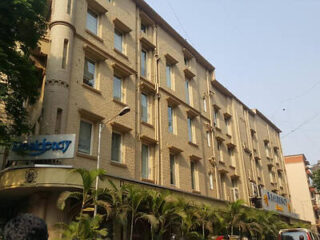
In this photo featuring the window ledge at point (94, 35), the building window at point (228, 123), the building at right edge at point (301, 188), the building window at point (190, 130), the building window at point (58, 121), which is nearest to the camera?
the building window at point (58, 121)

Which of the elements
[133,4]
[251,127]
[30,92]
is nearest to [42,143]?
[30,92]

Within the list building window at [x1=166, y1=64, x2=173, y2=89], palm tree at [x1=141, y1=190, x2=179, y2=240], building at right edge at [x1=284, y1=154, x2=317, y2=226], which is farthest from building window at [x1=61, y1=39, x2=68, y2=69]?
building at right edge at [x1=284, y1=154, x2=317, y2=226]

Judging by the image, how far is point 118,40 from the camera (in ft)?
58.5

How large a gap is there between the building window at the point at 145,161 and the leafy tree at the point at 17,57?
687 centimetres

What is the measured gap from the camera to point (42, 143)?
11.4 metres

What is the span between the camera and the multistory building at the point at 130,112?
11.9 metres

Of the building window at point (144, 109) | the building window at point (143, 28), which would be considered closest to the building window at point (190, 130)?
the building window at point (144, 109)

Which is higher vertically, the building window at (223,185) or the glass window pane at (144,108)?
the glass window pane at (144,108)

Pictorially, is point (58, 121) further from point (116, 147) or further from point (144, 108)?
point (144, 108)

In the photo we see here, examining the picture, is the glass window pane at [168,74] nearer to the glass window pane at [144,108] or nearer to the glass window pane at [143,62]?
the glass window pane at [143,62]

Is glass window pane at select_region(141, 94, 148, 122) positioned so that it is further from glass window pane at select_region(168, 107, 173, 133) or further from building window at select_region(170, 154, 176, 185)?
building window at select_region(170, 154, 176, 185)

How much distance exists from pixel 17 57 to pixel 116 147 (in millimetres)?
6360

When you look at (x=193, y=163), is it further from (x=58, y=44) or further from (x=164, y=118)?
A: (x=58, y=44)

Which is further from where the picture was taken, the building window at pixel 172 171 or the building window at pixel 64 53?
the building window at pixel 172 171
